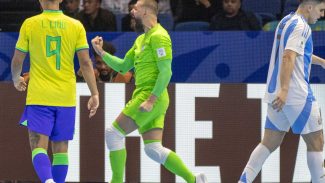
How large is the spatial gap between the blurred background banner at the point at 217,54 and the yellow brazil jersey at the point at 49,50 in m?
2.27

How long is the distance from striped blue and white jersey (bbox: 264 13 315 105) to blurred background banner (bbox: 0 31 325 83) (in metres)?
1.93

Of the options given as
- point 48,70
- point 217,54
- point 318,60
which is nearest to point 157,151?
point 48,70

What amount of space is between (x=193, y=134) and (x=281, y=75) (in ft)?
7.36

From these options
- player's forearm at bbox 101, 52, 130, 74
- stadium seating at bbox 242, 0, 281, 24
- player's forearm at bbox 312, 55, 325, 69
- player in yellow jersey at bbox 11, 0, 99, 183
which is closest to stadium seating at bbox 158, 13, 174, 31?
stadium seating at bbox 242, 0, 281, 24

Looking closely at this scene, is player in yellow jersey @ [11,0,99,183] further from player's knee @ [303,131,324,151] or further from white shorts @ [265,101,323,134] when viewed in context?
player's knee @ [303,131,324,151]

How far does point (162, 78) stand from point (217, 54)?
72.2 inches

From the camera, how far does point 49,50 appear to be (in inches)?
297

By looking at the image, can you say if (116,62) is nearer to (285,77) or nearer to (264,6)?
(285,77)

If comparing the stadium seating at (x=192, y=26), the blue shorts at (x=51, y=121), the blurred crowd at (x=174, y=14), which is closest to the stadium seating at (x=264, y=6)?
the blurred crowd at (x=174, y=14)

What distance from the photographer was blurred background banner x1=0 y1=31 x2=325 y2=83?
975 centimetres

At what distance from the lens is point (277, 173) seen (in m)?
9.53

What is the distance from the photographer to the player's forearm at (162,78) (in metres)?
8.05

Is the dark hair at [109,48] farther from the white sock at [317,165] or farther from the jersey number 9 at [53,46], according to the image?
the white sock at [317,165]

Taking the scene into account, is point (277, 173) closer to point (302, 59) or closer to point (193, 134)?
point (193, 134)
